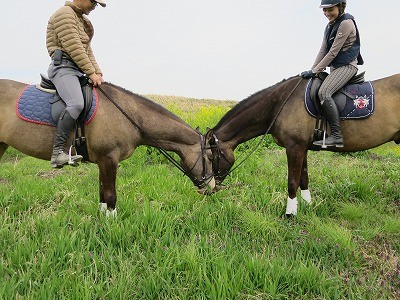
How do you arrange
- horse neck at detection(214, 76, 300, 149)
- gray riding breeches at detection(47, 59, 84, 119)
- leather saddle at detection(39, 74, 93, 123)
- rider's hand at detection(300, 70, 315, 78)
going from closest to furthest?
gray riding breeches at detection(47, 59, 84, 119), leather saddle at detection(39, 74, 93, 123), rider's hand at detection(300, 70, 315, 78), horse neck at detection(214, 76, 300, 149)

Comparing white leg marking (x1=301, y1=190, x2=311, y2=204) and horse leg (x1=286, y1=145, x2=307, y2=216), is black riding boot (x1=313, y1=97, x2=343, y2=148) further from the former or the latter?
white leg marking (x1=301, y1=190, x2=311, y2=204)

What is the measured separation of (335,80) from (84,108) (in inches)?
139

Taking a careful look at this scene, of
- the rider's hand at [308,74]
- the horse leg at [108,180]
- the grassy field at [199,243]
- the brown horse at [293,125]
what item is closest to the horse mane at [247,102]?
the brown horse at [293,125]

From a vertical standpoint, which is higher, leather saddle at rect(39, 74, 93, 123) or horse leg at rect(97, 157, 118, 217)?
leather saddle at rect(39, 74, 93, 123)

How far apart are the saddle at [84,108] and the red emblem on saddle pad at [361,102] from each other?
377 centimetres

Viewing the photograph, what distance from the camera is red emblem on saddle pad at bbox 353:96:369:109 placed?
4.79 meters

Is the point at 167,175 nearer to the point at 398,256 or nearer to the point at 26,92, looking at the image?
the point at 26,92

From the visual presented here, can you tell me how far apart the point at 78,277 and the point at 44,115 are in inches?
86.5

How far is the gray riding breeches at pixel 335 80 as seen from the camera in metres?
4.67

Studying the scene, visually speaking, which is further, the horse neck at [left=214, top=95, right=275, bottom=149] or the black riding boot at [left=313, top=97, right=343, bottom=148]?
the horse neck at [left=214, top=95, right=275, bottom=149]

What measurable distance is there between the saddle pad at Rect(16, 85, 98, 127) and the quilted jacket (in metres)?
0.54

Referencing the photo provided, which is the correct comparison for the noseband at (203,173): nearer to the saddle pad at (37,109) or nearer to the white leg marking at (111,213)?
the white leg marking at (111,213)

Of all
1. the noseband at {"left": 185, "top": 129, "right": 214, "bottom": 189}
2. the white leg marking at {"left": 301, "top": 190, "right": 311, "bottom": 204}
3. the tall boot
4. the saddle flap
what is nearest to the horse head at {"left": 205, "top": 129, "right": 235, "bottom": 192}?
the noseband at {"left": 185, "top": 129, "right": 214, "bottom": 189}

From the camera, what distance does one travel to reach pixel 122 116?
14.2 ft
